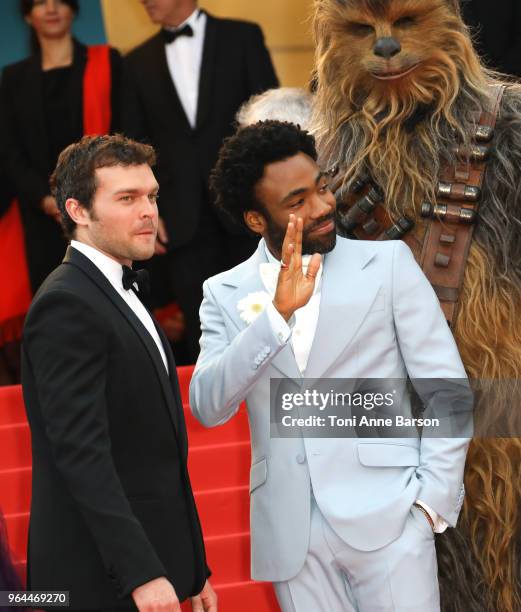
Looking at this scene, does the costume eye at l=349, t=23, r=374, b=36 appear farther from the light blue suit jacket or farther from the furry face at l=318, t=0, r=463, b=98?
the light blue suit jacket

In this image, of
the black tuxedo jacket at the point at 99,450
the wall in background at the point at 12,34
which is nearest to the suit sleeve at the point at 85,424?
the black tuxedo jacket at the point at 99,450

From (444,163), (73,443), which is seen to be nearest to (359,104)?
(444,163)

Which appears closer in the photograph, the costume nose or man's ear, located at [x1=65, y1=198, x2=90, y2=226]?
man's ear, located at [x1=65, y1=198, x2=90, y2=226]

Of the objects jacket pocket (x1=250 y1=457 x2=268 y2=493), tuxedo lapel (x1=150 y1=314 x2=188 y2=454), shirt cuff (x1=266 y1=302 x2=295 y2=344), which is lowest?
jacket pocket (x1=250 y1=457 x2=268 y2=493)

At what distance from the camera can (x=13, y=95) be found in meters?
6.29

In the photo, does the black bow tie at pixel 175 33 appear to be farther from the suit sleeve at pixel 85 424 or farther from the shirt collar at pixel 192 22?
the suit sleeve at pixel 85 424

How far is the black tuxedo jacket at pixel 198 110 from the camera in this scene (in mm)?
5926

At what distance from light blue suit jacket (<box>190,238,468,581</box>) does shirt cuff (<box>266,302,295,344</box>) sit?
12cm

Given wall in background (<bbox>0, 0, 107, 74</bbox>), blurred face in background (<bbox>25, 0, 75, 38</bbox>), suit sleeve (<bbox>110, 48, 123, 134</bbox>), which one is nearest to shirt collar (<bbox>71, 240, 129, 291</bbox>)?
suit sleeve (<bbox>110, 48, 123, 134</bbox>)

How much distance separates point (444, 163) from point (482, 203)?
0.17m

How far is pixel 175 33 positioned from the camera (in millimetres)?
6082

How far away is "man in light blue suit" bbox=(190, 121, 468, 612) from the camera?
3.24m

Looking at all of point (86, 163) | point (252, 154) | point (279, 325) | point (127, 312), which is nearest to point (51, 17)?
point (252, 154)

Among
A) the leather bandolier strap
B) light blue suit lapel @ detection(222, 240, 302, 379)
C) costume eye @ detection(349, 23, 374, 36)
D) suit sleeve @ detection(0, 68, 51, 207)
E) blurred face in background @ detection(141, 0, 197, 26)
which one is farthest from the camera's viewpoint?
suit sleeve @ detection(0, 68, 51, 207)
